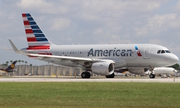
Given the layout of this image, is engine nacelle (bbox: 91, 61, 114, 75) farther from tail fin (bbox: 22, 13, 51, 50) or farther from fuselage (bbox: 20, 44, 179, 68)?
tail fin (bbox: 22, 13, 51, 50)

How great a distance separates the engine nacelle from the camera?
45.2 metres

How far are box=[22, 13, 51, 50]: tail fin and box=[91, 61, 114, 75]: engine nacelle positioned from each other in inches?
420

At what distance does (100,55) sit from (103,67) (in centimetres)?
385

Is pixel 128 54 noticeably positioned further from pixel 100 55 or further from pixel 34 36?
pixel 34 36

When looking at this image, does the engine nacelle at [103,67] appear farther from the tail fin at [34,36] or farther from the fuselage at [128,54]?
the tail fin at [34,36]

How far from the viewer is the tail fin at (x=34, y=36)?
177 ft

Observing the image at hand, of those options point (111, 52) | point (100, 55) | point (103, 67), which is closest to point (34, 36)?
point (100, 55)

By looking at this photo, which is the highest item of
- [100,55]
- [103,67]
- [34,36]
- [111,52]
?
[34,36]

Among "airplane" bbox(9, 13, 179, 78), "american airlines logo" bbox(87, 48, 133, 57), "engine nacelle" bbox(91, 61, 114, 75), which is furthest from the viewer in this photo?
"american airlines logo" bbox(87, 48, 133, 57)

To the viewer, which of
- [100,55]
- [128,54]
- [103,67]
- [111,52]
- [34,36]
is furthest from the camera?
[34,36]

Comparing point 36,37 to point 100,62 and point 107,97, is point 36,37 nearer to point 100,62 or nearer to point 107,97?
point 100,62

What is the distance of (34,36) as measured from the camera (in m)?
54.3

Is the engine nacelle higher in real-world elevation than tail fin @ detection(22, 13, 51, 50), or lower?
lower

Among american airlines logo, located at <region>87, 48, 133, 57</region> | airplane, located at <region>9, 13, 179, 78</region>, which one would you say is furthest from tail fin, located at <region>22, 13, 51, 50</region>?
american airlines logo, located at <region>87, 48, 133, 57</region>
